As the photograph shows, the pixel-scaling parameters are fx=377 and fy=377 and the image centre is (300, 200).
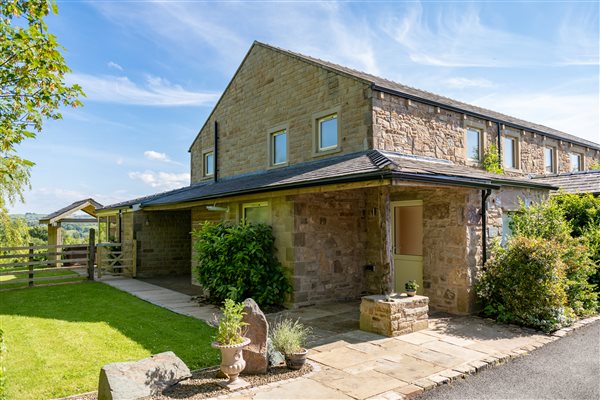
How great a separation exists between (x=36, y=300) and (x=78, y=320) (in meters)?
3.51

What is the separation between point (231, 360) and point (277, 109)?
34.7 ft

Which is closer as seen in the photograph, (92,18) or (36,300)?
(92,18)

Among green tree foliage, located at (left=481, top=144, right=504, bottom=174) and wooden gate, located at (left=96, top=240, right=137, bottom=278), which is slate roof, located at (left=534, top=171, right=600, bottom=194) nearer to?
green tree foliage, located at (left=481, top=144, right=504, bottom=174)

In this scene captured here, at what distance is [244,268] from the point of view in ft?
30.5

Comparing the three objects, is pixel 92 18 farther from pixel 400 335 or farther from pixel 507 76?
pixel 507 76

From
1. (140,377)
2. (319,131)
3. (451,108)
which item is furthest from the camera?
(319,131)

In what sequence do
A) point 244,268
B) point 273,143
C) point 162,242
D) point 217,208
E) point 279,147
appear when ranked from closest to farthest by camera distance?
point 244,268 → point 217,208 → point 279,147 → point 273,143 → point 162,242

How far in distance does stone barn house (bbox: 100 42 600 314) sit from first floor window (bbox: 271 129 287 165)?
4 cm

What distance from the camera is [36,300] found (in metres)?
10.8

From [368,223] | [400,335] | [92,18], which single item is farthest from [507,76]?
[92,18]

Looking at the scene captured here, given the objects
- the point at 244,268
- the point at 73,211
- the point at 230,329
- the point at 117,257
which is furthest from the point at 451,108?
the point at 73,211

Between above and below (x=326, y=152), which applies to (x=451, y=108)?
above

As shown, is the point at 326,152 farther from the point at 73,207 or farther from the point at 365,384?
the point at 73,207

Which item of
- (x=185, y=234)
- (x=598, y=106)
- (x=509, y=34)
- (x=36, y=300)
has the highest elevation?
(x=509, y=34)
